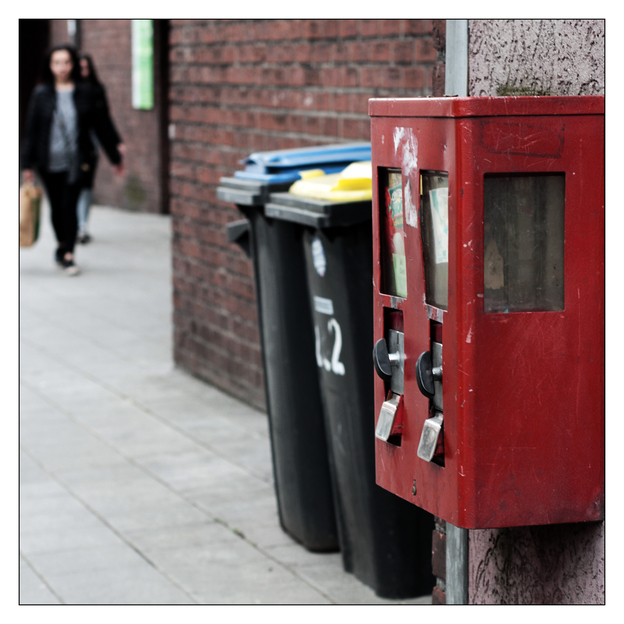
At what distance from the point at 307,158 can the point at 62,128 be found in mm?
6605

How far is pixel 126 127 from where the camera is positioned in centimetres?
1714

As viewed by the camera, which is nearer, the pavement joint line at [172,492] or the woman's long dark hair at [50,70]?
the pavement joint line at [172,492]

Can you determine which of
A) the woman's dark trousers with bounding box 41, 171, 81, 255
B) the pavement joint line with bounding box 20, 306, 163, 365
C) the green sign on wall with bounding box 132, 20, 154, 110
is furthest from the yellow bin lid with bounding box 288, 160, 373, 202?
the green sign on wall with bounding box 132, 20, 154, 110

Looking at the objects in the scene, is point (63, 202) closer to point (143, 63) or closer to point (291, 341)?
point (143, 63)

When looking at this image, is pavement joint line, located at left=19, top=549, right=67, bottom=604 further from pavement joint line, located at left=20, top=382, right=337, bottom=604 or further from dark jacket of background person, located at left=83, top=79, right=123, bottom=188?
dark jacket of background person, located at left=83, top=79, right=123, bottom=188

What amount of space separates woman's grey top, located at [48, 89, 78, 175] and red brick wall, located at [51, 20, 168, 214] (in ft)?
18.1

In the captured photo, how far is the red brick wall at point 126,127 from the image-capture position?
16.3m

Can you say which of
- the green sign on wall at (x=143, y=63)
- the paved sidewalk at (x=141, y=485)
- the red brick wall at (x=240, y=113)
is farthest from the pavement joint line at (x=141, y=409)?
the green sign on wall at (x=143, y=63)

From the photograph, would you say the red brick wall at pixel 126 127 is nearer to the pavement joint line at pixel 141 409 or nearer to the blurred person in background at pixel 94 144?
the blurred person in background at pixel 94 144

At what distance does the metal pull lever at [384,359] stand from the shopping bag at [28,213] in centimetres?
797

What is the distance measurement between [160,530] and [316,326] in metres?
1.27

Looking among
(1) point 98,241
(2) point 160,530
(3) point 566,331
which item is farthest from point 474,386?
(1) point 98,241

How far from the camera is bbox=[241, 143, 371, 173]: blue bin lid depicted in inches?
171

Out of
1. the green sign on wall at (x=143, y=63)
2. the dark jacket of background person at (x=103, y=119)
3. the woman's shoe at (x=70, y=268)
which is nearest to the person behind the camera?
the dark jacket of background person at (x=103, y=119)
